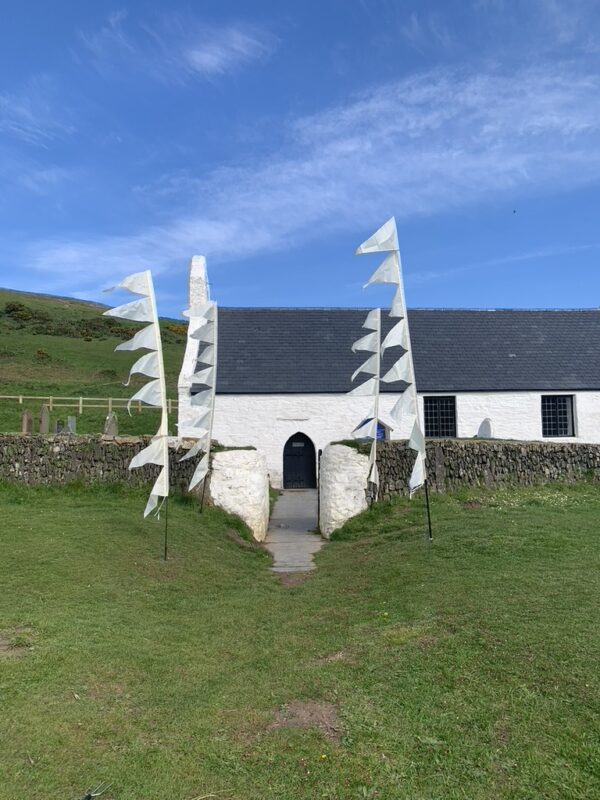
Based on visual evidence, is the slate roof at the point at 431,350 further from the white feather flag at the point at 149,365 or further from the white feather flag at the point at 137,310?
the white feather flag at the point at 137,310

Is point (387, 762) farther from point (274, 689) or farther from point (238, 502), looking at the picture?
point (238, 502)

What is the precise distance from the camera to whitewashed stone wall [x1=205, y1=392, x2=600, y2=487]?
26141 mm

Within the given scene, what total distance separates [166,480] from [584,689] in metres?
8.21

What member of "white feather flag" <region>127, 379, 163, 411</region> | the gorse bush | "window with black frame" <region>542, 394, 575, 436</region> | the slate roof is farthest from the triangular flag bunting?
the gorse bush

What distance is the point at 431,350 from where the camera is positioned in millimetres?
29188

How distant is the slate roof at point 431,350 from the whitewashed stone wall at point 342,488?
11264 mm

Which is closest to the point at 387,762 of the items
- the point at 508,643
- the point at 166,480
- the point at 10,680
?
the point at 508,643

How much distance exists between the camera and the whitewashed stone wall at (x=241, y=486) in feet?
48.7

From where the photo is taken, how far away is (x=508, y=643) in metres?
6.48

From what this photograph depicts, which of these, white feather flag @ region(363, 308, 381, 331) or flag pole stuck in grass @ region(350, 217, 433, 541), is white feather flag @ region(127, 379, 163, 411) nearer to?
flag pole stuck in grass @ region(350, 217, 433, 541)

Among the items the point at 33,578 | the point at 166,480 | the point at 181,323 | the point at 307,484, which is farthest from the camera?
the point at 181,323

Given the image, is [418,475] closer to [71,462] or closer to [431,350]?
[71,462]

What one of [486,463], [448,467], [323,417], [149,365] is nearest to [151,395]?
[149,365]

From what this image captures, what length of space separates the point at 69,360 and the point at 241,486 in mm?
42648
